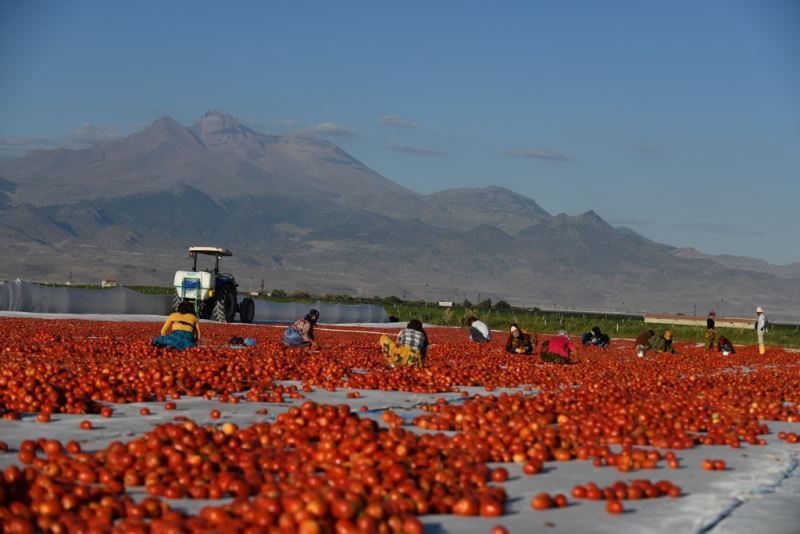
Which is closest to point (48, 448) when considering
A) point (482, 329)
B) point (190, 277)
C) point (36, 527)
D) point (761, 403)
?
point (36, 527)

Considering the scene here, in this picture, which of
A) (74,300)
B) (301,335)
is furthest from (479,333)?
(74,300)

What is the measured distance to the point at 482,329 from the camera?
115 feet

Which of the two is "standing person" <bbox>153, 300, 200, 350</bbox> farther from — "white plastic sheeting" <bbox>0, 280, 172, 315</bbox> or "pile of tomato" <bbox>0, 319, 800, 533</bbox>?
"white plastic sheeting" <bbox>0, 280, 172, 315</bbox>

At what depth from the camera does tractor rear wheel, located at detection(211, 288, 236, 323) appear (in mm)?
50406

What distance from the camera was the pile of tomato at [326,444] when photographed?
284 inches

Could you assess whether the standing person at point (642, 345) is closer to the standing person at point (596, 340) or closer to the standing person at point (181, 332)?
the standing person at point (596, 340)

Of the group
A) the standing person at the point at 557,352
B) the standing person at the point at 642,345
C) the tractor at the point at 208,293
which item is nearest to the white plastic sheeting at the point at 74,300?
the tractor at the point at 208,293

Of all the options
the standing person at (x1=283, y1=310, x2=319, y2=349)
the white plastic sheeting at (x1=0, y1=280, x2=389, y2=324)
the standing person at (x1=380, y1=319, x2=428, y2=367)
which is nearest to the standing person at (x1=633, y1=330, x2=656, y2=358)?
the standing person at (x1=283, y1=310, x2=319, y2=349)

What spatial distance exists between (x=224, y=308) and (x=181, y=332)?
27.4m

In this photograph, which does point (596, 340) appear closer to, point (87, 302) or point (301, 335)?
point (301, 335)

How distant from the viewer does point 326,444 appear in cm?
967

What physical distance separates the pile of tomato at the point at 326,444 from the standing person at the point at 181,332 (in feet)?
10.4

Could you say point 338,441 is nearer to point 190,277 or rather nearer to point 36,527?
point 36,527

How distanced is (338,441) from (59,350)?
1375cm
